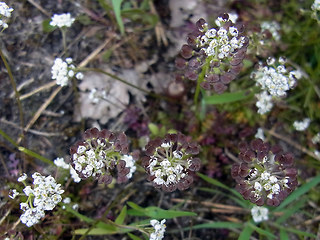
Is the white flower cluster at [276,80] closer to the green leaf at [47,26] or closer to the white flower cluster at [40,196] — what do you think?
the white flower cluster at [40,196]

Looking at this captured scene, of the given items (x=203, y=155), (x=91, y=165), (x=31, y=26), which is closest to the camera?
(x=91, y=165)

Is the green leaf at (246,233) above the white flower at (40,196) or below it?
below

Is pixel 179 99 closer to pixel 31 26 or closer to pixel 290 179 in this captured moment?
pixel 290 179

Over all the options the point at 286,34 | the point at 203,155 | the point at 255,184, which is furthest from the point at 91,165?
the point at 286,34

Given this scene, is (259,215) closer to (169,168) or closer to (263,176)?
(263,176)

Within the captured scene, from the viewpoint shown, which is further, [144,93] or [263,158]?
[144,93]

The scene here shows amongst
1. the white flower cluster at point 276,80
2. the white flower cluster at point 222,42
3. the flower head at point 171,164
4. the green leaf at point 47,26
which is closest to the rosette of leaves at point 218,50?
the white flower cluster at point 222,42

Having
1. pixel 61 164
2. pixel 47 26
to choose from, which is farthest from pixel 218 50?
pixel 47 26

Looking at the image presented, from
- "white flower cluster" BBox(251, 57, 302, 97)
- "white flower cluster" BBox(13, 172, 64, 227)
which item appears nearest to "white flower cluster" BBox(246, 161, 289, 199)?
"white flower cluster" BBox(251, 57, 302, 97)
